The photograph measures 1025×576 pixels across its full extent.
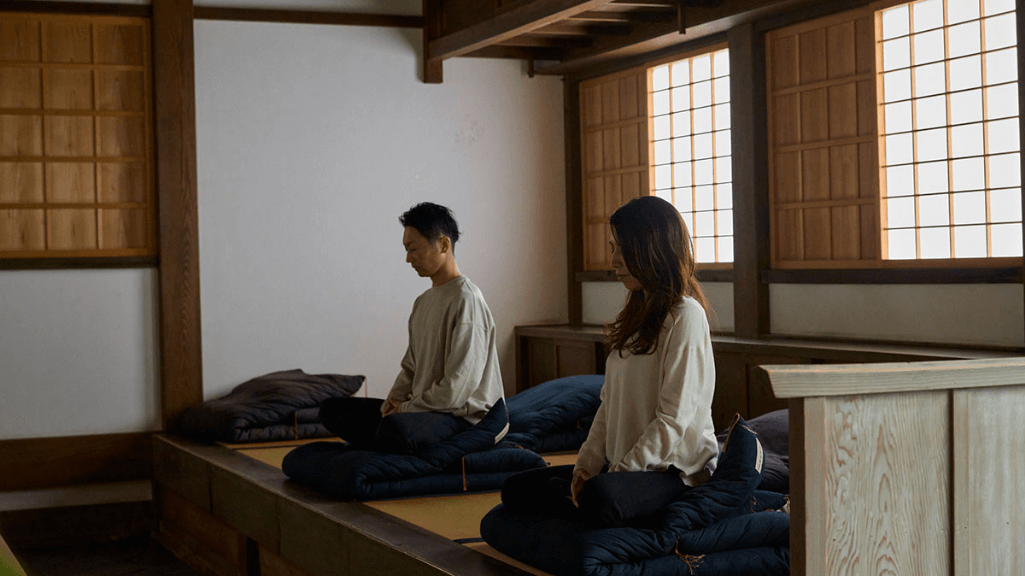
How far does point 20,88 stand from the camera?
5.21m

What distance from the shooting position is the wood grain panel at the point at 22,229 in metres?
5.20

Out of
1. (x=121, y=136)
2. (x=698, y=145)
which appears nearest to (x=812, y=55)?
(x=698, y=145)

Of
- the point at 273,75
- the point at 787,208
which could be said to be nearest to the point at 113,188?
the point at 273,75

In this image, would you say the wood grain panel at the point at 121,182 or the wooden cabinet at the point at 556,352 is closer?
the wood grain panel at the point at 121,182

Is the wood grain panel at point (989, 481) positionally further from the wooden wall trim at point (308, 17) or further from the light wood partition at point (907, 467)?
the wooden wall trim at point (308, 17)

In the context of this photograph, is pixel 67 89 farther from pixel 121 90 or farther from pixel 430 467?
pixel 430 467

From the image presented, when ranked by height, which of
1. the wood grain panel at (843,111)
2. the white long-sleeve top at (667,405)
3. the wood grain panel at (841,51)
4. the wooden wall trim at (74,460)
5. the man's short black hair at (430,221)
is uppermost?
the wood grain panel at (841,51)

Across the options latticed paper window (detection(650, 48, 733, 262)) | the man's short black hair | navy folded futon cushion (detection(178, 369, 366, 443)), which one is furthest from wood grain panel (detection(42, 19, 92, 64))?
latticed paper window (detection(650, 48, 733, 262))

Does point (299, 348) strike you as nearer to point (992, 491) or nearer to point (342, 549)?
point (342, 549)

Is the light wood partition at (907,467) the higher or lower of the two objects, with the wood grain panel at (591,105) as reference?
lower

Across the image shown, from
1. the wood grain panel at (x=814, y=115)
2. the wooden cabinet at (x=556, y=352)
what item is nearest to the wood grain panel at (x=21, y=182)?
the wooden cabinet at (x=556, y=352)

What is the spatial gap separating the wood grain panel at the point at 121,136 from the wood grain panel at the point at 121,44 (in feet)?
0.96

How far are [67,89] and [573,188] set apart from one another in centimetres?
282

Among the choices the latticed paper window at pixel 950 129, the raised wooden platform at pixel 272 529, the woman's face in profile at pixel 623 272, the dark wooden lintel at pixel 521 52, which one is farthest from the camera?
the dark wooden lintel at pixel 521 52
